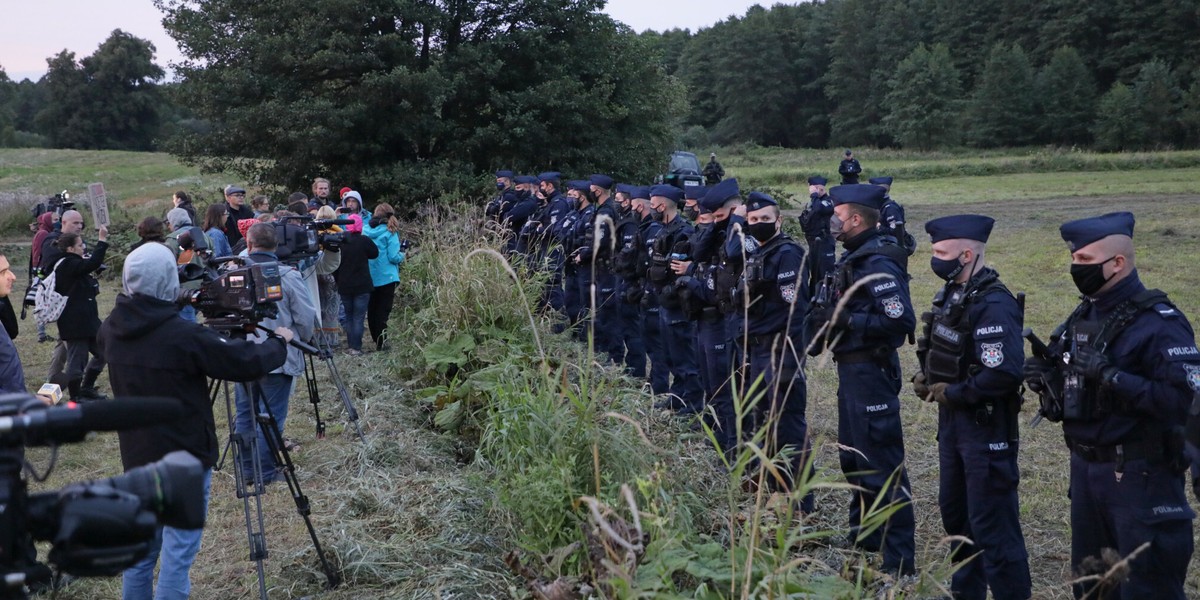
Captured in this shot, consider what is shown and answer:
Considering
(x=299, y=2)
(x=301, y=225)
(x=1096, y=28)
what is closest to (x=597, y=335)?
(x=301, y=225)

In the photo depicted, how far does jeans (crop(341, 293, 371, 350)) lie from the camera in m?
10.8

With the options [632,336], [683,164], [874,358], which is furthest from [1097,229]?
[683,164]

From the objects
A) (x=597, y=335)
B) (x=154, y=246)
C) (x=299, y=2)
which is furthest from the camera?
(x=299, y=2)

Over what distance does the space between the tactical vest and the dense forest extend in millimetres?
15317

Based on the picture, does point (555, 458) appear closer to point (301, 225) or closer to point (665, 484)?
point (665, 484)

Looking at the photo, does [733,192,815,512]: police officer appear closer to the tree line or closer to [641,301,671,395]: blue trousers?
[641,301,671,395]: blue trousers

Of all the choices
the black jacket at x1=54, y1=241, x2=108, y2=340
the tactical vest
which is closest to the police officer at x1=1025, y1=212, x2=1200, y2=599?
the tactical vest

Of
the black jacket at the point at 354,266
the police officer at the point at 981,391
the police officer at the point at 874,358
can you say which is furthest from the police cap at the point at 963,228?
the black jacket at the point at 354,266

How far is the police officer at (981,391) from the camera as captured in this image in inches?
176

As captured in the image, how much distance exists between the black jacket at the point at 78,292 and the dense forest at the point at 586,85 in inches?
409

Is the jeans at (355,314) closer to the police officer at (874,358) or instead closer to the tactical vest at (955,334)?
the police officer at (874,358)

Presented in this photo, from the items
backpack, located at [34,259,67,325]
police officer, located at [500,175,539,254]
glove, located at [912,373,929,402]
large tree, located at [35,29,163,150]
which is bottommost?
glove, located at [912,373,929,402]

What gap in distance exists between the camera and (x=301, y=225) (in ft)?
25.8

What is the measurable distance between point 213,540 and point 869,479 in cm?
389
